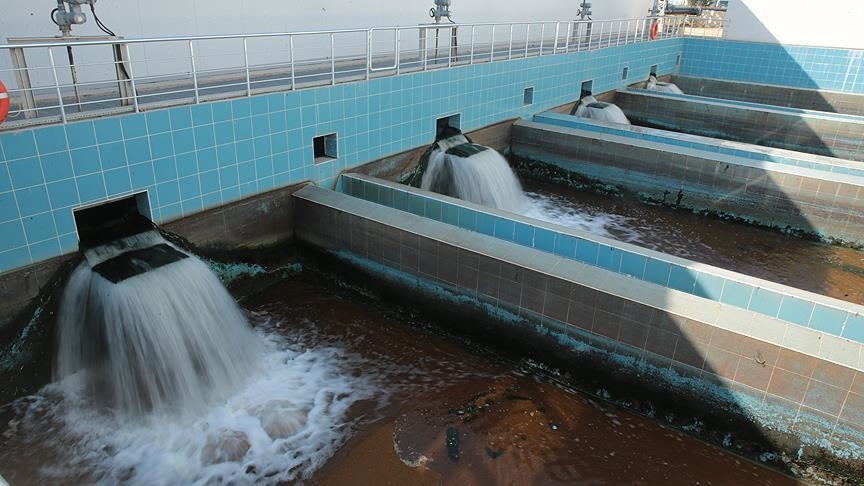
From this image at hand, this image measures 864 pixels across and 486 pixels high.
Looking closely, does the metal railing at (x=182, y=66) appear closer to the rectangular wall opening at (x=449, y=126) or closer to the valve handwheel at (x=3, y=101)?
the valve handwheel at (x=3, y=101)

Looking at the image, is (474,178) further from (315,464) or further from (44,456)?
(44,456)

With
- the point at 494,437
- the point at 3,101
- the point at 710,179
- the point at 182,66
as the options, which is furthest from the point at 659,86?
the point at 3,101

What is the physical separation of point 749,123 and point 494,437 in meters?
10.5

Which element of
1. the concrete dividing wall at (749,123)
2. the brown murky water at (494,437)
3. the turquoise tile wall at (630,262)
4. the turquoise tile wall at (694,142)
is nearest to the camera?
the brown murky water at (494,437)

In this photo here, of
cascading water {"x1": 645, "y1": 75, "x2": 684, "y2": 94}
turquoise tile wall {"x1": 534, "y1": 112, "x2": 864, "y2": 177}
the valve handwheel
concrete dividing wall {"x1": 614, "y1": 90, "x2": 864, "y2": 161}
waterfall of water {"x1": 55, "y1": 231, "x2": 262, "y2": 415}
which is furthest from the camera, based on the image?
cascading water {"x1": 645, "y1": 75, "x2": 684, "y2": 94}

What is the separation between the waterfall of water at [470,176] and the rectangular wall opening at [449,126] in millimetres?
238

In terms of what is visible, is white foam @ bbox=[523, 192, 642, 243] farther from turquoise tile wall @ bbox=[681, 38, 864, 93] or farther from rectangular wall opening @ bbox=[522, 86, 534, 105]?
turquoise tile wall @ bbox=[681, 38, 864, 93]

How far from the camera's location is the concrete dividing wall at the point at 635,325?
389 cm

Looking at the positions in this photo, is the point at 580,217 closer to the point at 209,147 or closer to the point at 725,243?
the point at 725,243

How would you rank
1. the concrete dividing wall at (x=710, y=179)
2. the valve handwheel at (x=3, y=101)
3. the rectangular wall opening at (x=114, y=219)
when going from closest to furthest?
the valve handwheel at (x=3, y=101) < the rectangular wall opening at (x=114, y=219) < the concrete dividing wall at (x=710, y=179)

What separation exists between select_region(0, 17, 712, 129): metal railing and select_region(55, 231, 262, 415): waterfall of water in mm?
1392

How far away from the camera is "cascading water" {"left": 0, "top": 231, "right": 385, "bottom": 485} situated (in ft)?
13.5

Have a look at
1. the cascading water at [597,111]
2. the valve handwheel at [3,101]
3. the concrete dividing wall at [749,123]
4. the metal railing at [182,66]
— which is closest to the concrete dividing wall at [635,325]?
the metal railing at [182,66]

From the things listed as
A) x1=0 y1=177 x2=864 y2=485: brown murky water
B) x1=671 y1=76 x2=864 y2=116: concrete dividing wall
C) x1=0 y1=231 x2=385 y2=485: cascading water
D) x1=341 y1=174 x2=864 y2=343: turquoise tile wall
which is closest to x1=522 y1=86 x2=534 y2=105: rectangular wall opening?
x1=341 y1=174 x2=864 y2=343: turquoise tile wall
